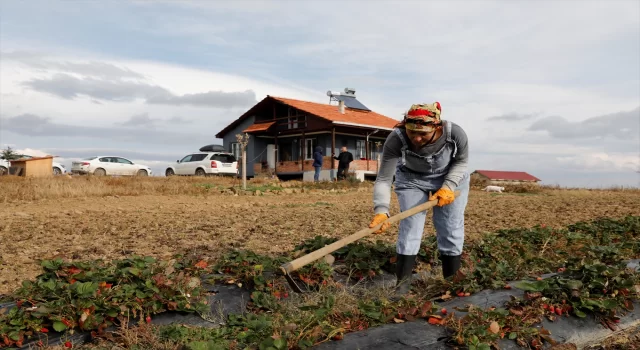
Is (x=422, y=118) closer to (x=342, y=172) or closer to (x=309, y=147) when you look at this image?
(x=342, y=172)

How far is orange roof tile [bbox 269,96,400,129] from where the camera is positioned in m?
26.4

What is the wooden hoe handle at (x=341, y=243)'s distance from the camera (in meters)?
3.71

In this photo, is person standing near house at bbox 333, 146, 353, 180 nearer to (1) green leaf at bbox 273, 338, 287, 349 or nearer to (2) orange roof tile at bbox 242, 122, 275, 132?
(2) orange roof tile at bbox 242, 122, 275, 132

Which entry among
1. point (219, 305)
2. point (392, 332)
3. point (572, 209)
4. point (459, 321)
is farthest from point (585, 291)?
point (572, 209)

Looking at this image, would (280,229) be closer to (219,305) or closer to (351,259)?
(351,259)

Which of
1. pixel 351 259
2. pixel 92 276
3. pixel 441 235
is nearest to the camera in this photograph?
pixel 92 276

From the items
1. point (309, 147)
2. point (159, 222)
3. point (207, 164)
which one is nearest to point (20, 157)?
point (207, 164)

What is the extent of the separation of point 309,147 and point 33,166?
13183mm

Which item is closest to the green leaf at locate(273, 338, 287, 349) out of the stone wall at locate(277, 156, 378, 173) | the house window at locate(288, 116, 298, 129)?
the stone wall at locate(277, 156, 378, 173)

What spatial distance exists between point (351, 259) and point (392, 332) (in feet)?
5.77

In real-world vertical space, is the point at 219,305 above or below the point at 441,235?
below

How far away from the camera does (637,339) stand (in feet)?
11.3

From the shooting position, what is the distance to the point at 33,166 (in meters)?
19.6

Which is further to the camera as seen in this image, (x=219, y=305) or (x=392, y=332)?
(x=219, y=305)
